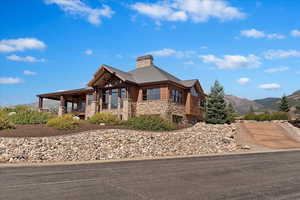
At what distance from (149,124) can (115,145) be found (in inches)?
207

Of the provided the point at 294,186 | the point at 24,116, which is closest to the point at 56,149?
the point at 24,116

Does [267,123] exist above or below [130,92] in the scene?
below

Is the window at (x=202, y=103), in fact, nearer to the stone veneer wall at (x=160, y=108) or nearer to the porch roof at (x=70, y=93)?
the stone veneer wall at (x=160, y=108)

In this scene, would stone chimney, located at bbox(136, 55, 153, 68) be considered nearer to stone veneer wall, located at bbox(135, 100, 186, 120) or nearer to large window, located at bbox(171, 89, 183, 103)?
large window, located at bbox(171, 89, 183, 103)

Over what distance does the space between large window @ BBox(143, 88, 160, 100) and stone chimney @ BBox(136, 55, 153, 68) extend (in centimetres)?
642

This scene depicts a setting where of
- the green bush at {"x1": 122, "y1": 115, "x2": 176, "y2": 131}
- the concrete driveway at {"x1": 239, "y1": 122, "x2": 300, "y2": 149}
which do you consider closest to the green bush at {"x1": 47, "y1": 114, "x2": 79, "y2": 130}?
the green bush at {"x1": 122, "y1": 115, "x2": 176, "y2": 131}

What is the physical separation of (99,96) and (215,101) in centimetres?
1489

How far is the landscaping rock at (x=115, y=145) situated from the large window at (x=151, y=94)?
5.88m

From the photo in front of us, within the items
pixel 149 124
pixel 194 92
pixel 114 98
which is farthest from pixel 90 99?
pixel 194 92

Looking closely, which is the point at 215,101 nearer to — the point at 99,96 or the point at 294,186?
the point at 99,96

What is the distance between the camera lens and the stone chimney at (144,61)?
115 ft

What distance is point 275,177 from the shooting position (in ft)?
32.0

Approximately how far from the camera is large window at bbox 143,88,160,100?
29.0 m

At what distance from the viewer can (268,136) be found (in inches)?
1177
